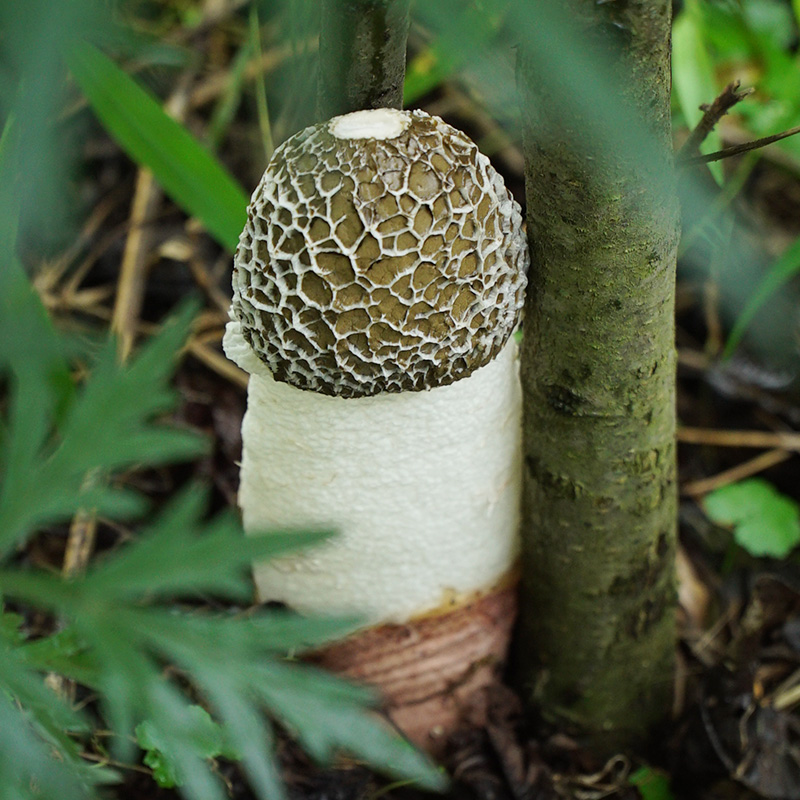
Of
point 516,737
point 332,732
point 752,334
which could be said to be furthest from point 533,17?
point 752,334

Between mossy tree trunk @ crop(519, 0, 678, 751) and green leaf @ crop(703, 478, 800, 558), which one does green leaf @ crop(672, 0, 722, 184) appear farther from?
green leaf @ crop(703, 478, 800, 558)

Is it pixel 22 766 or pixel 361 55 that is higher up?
pixel 361 55

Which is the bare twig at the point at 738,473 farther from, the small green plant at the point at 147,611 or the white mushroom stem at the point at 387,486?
the small green plant at the point at 147,611

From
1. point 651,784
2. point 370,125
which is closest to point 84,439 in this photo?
point 370,125

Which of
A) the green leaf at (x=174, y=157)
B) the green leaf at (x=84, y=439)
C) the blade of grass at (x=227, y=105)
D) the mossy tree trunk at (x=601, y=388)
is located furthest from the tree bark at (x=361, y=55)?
the blade of grass at (x=227, y=105)

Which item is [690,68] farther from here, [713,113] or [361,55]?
[361,55]

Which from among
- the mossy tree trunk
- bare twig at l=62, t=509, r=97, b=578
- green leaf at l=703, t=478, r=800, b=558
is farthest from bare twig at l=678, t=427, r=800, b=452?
bare twig at l=62, t=509, r=97, b=578
